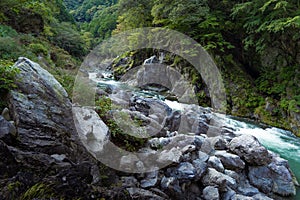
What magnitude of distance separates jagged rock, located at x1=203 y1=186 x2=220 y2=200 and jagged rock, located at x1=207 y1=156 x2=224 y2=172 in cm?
74

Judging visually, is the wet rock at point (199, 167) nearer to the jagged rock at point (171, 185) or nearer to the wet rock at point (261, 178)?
the jagged rock at point (171, 185)

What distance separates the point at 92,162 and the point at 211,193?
7.21 ft

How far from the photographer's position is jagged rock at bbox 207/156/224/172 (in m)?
4.44

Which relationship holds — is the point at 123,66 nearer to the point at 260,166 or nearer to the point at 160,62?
the point at 160,62

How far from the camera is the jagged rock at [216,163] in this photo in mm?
4444

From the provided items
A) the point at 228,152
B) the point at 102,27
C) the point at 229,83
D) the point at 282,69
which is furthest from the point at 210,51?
the point at 102,27

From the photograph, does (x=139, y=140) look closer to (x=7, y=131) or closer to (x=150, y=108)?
(x=7, y=131)

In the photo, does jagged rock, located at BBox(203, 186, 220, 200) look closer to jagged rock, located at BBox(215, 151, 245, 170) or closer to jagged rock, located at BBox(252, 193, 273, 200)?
jagged rock, located at BBox(252, 193, 273, 200)

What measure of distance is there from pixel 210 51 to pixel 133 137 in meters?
10.7

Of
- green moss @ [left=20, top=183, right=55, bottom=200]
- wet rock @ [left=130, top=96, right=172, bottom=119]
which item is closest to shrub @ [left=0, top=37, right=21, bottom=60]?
wet rock @ [left=130, top=96, right=172, bottom=119]

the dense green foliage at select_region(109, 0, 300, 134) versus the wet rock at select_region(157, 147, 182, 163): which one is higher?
the dense green foliage at select_region(109, 0, 300, 134)

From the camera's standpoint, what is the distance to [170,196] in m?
3.44

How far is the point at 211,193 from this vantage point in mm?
3713

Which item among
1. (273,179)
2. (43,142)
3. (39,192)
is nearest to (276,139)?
(273,179)
